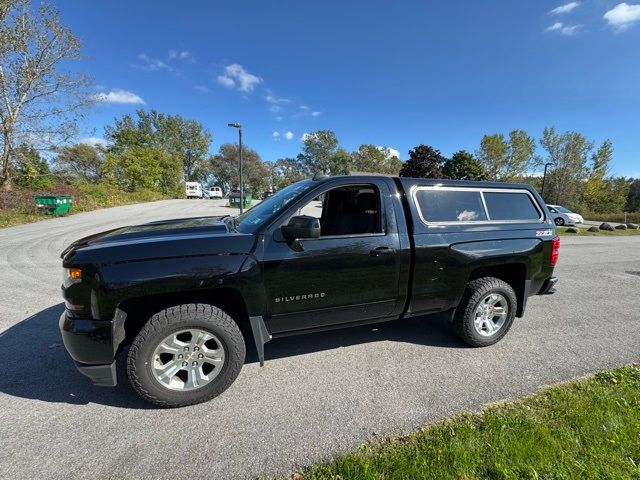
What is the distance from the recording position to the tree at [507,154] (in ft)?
143

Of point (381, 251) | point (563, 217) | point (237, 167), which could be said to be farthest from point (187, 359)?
point (237, 167)

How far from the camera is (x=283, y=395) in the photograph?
8.67 feet

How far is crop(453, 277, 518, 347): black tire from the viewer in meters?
3.38

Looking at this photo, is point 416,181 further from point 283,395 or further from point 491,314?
point 283,395

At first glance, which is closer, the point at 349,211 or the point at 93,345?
the point at 93,345

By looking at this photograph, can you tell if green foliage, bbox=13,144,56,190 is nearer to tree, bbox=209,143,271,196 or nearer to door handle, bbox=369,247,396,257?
door handle, bbox=369,247,396,257

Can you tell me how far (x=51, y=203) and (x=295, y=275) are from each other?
1952cm

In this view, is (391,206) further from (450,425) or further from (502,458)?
(502,458)

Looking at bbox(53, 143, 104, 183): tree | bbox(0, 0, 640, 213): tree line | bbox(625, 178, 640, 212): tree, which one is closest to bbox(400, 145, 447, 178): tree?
bbox(0, 0, 640, 213): tree line

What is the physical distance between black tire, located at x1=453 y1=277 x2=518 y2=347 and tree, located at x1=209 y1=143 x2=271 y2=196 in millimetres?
61186

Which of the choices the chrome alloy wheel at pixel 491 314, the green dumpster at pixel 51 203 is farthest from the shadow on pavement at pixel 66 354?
the green dumpster at pixel 51 203

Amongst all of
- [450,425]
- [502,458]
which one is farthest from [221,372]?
[502,458]

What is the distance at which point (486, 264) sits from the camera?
11.0 feet

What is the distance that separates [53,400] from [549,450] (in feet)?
12.3
